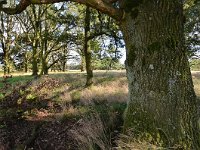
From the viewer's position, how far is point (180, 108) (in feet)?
15.6

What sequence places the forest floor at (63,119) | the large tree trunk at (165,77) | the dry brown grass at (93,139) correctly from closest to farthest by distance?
the large tree trunk at (165,77) → the dry brown grass at (93,139) → the forest floor at (63,119)

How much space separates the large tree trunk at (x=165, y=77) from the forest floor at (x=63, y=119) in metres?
1.19

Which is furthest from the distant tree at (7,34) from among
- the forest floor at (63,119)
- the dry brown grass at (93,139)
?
the dry brown grass at (93,139)

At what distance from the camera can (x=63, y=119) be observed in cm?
934

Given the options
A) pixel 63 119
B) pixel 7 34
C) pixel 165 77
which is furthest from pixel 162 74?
pixel 7 34

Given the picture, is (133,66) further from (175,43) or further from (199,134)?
(199,134)

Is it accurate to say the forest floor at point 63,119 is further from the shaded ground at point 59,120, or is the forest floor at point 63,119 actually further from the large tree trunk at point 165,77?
the large tree trunk at point 165,77

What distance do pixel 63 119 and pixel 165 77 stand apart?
5.31 meters

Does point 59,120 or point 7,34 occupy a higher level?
point 7,34

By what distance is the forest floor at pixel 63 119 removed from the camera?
6355 mm

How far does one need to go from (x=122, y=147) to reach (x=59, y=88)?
1235 cm

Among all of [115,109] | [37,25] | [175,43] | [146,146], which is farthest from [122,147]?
[37,25]

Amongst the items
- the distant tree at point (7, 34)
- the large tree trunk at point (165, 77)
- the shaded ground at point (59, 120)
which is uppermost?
the distant tree at point (7, 34)

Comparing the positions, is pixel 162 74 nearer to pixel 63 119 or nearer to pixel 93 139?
pixel 93 139
